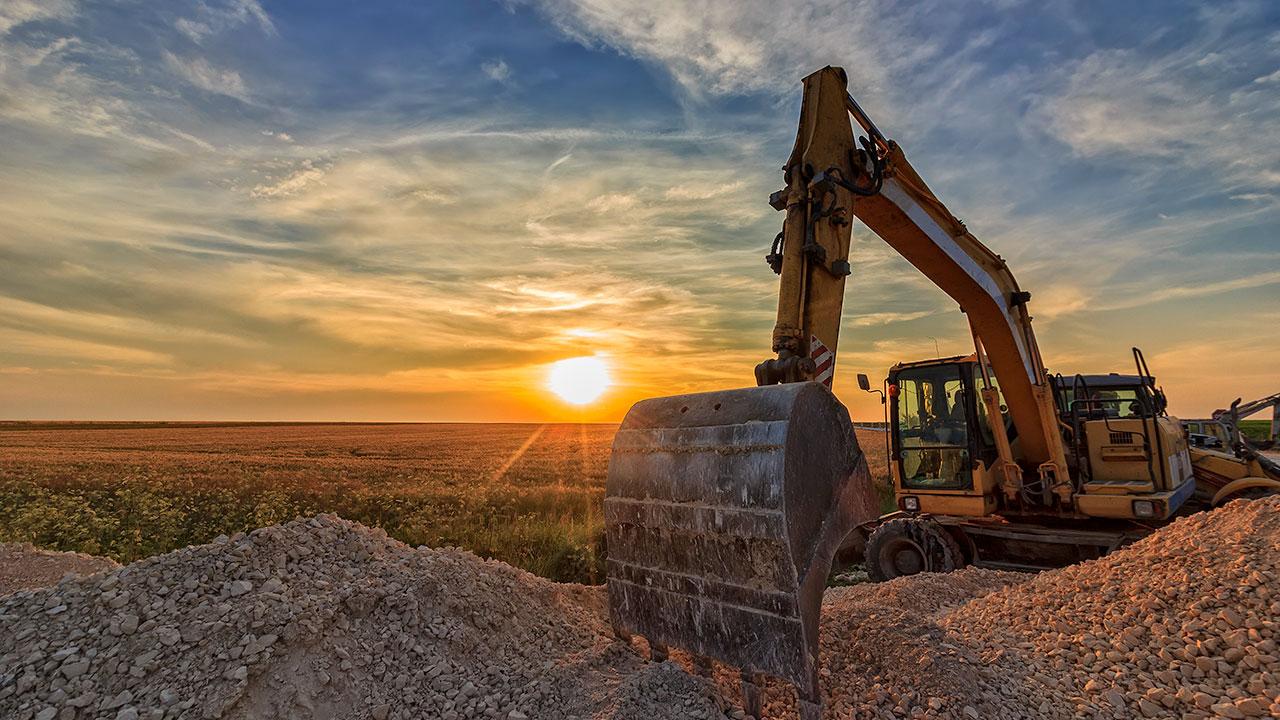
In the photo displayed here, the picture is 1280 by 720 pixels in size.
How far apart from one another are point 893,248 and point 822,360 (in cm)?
285

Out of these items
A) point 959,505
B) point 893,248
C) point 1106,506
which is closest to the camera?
point 893,248

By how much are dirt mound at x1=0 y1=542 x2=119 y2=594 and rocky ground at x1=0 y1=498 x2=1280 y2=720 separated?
125 inches

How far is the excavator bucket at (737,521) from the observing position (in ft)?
10.5

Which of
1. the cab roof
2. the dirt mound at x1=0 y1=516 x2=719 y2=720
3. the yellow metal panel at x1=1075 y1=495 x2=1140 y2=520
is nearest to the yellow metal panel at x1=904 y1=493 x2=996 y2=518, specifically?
the yellow metal panel at x1=1075 y1=495 x2=1140 y2=520

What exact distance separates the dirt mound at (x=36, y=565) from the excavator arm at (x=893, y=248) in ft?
23.7

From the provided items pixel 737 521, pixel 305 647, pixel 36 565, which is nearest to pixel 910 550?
pixel 737 521

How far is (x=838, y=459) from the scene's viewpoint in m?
3.62

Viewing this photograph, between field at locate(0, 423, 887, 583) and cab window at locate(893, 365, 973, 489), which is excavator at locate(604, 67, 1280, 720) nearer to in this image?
cab window at locate(893, 365, 973, 489)

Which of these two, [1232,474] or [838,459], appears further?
[1232,474]

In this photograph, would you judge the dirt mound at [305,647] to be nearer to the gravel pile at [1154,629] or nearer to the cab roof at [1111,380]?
the gravel pile at [1154,629]

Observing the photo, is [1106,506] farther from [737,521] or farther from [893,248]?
[737,521]

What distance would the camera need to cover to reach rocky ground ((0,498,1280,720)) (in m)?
3.45

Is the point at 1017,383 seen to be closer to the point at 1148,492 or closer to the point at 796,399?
the point at 1148,492

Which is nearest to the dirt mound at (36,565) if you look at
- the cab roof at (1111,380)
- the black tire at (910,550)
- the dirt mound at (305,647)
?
the dirt mound at (305,647)
